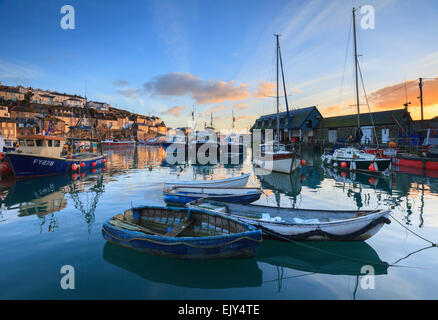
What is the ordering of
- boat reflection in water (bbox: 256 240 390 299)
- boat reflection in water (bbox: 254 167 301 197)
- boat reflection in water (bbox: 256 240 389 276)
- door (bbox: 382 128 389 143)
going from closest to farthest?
1. boat reflection in water (bbox: 256 240 390 299)
2. boat reflection in water (bbox: 256 240 389 276)
3. boat reflection in water (bbox: 254 167 301 197)
4. door (bbox: 382 128 389 143)

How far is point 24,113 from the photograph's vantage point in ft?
280

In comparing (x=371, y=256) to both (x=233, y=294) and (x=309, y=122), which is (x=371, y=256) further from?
(x=309, y=122)

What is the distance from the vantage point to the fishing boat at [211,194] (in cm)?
1288

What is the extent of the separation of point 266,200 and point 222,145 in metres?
44.3

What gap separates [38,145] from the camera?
934 inches

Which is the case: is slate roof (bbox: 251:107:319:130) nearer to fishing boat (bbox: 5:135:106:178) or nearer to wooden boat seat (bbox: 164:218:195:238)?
fishing boat (bbox: 5:135:106:178)

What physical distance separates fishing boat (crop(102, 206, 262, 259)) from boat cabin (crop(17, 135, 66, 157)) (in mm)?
20748

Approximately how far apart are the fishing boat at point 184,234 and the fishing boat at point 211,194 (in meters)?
3.60

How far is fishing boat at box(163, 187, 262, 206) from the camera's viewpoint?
12.9 meters

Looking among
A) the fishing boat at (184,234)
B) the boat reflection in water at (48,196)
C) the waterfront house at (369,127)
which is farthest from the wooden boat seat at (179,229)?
the waterfront house at (369,127)

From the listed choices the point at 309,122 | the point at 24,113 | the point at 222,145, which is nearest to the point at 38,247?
the point at 222,145
